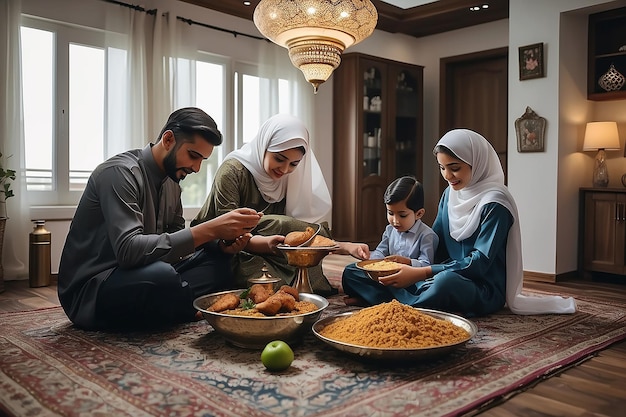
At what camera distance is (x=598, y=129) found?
4.56 m

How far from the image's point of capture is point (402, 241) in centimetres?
312

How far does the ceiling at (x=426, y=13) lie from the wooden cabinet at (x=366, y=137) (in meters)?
0.45

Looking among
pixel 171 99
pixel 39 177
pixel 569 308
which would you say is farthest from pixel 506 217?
pixel 39 177

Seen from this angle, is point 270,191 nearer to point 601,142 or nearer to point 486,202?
point 486,202

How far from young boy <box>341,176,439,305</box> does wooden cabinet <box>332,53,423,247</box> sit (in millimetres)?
2970

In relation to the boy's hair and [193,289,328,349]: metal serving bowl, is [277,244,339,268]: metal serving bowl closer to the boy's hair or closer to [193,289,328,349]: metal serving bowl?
the boy's hair

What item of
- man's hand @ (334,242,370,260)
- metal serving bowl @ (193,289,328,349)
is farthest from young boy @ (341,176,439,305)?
metal serving bowl @ (193,289,328,349)

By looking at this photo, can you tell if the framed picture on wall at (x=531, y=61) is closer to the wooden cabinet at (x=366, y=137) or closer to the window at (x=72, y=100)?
the wooden cabinet at (x=366, y=137)

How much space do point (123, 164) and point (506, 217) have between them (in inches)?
70.6

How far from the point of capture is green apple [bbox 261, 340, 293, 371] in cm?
188

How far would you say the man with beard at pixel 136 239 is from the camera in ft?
7.61

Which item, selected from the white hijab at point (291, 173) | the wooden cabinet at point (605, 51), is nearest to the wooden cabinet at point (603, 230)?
the wooden cabinet at point (605, 51)

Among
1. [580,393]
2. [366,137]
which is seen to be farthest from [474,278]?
[366,137]

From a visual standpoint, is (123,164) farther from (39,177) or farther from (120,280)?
(39,177)
